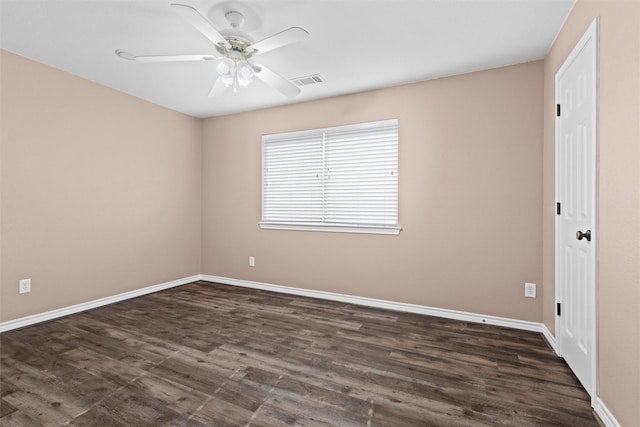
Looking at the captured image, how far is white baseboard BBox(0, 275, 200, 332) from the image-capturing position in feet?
9.34

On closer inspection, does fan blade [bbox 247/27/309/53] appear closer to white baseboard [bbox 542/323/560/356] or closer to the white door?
the white door

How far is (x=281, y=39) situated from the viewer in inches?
79.2

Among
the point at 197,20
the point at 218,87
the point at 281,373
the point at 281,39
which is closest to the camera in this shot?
the point at 197,20

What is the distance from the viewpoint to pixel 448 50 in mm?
2678

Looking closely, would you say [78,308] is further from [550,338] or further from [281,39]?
[550,338]

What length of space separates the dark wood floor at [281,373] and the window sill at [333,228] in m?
0.92

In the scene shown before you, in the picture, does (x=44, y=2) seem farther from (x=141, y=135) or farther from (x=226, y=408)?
(x=226, y=408)

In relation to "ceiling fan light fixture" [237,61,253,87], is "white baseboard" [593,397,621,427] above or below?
below

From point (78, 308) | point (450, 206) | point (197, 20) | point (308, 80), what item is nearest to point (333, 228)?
point (450, 206)

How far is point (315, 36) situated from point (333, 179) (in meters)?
1.71

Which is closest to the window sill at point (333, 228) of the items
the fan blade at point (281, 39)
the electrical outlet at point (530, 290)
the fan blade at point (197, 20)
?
the electrical outlet at point (530, 290)

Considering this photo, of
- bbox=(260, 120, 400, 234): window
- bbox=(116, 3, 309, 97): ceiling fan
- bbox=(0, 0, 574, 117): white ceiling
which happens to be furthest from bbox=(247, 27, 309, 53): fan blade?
bbox=(260, 120, 400, 234): window

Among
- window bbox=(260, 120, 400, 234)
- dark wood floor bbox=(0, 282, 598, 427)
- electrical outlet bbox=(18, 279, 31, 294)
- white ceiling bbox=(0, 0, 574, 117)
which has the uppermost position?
white ceiling bbox=(0, 0, 574, 117)

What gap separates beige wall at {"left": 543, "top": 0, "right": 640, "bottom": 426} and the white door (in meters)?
0.07
